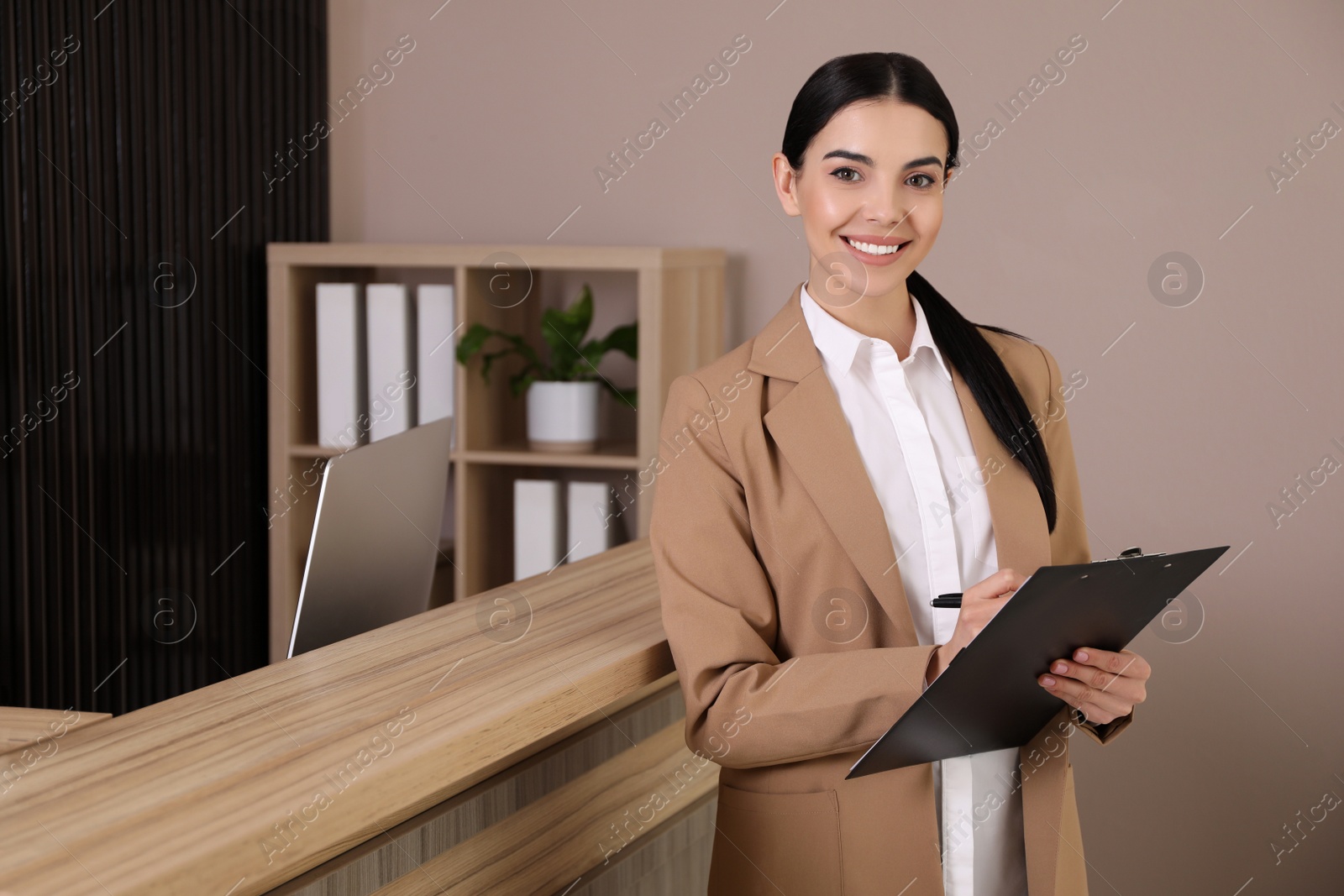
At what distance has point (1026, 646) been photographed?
1120 millimetres

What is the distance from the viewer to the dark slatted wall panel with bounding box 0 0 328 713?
2.65 meters

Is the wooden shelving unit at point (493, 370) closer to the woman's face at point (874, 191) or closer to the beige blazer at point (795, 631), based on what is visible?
the woman's face at point (874, 191)

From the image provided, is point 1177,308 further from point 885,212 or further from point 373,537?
point 373,537

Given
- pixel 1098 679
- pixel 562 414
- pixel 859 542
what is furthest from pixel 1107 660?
pixel 562 414

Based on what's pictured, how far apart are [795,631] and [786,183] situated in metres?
0.57

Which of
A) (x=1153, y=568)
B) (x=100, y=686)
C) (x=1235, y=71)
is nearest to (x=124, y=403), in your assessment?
(x=100, y=686)

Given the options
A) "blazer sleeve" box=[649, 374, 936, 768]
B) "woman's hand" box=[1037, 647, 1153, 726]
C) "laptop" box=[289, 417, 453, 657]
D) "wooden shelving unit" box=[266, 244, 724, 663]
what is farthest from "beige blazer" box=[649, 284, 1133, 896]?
"wooden shelving unit" box=[266, 244, 724, 663]

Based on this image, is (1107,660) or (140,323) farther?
(140,323)

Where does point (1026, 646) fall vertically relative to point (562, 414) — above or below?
below

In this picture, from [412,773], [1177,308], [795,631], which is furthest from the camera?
[1177,308]

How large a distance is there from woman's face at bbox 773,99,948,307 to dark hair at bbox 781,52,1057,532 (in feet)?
0.06

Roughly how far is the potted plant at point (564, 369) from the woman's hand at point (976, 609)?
6.51 ft

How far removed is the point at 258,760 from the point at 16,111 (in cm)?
222

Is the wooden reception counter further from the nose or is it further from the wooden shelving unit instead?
the wooden shelving unit
